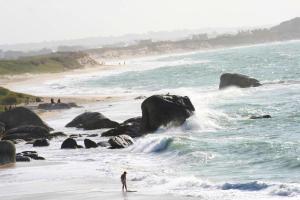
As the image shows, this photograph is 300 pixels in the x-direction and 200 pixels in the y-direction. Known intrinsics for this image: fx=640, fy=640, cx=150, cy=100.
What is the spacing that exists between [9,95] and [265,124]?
40.1 metres

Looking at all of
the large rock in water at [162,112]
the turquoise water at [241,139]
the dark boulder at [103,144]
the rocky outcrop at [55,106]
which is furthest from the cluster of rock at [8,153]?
the rocky outcrop at [55,106]

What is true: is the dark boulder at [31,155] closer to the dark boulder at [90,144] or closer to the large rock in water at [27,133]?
the dark boulder at [90,144]

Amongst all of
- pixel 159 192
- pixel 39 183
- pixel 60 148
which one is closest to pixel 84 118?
pixel 60 148

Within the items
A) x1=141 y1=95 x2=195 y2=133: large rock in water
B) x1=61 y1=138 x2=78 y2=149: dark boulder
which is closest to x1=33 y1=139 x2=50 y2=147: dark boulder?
x1=61 y1=138 x2=78 y2=149: dark boulder

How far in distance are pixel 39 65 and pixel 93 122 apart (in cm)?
11531

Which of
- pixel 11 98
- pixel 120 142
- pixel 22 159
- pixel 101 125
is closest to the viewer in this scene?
pixel 22 159

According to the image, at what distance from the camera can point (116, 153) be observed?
3691 cm

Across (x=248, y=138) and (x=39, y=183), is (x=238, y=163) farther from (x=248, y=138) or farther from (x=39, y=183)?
(x=39, y=183)

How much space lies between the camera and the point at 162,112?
42.6m

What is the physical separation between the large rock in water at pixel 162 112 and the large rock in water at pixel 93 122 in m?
5.37

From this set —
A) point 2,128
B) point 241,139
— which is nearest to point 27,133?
point 2,128

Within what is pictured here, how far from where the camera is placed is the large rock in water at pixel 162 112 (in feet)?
139

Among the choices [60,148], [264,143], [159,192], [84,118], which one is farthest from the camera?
[84,118]

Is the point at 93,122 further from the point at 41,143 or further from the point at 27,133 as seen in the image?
the point at 41,143
